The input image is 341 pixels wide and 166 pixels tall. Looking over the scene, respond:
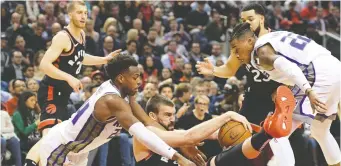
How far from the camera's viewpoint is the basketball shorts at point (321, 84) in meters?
6.99

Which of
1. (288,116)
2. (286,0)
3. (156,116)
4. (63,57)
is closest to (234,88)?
(63,57)

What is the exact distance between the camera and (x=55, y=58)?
794 centimetres

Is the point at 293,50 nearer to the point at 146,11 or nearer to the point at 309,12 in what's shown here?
the point at 146,11

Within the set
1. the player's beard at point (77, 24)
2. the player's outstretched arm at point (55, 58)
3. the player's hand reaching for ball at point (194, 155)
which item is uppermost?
the player's beard at point (77, 24)

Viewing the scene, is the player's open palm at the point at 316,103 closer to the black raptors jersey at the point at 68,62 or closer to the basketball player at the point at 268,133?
the basketball player at the point at 268,133

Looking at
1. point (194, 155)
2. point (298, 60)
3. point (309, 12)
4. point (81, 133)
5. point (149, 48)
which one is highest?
point (298, 60)

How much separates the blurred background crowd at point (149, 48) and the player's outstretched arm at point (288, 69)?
365 centimetres

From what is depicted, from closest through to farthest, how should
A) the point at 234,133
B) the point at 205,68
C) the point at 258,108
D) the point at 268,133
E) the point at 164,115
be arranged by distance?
the point at 268,133 → the point at 234,133 → the point at 164,115 → the point at 258,108 → the point at 205,68

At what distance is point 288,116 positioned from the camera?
5938 millimetres

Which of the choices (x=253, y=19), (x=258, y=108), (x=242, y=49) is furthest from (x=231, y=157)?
(x=253, y=19)

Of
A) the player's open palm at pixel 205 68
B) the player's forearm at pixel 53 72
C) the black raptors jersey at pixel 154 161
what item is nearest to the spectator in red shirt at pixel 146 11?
the player's open palm at pixel 205 68

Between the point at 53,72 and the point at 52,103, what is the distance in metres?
0.56

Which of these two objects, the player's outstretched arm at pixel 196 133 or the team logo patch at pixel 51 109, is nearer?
the player's outstretched arm at pixel 196 133

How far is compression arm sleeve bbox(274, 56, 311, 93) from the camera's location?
254 inches
